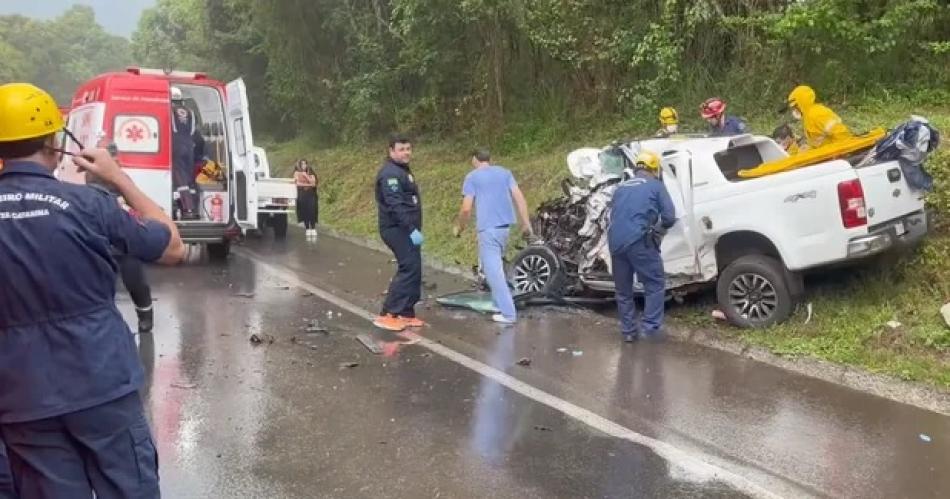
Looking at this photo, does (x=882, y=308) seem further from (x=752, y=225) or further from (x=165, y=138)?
(x=165, y=138)

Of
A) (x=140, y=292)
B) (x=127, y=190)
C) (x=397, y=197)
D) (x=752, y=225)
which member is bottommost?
(x=140, y=292)

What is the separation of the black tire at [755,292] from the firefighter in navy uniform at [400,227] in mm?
2836

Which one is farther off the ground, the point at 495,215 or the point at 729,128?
the point at 729,128

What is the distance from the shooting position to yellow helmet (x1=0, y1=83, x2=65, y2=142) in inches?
105

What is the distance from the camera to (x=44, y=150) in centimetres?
275

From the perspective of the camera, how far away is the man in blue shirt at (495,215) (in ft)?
28.9

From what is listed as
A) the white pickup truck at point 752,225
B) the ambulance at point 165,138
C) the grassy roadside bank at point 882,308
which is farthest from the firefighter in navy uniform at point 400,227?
the ambulance at point 165,138

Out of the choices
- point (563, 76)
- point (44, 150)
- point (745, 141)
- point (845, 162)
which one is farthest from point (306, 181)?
point (44, 150)

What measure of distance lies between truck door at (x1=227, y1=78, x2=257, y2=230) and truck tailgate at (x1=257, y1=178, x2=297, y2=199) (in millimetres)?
2899

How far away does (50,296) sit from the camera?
2652 millimetres

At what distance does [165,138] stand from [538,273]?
5607 mm

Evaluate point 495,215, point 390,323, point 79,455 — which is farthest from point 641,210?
point 79,455

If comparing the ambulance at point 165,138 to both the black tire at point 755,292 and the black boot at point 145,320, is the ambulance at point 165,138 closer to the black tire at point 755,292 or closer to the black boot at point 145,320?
the black boot at point 145,320

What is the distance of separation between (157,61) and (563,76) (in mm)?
40027
